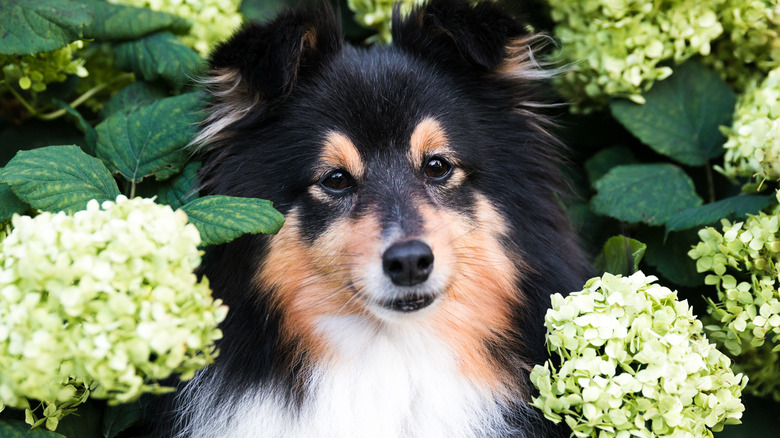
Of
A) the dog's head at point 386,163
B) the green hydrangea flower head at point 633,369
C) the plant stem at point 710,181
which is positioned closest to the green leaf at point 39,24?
the dog's head at point 386,163

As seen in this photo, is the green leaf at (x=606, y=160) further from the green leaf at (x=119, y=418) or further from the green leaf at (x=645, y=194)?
the green leaf at (x=119, y=418)

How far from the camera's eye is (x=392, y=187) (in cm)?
248

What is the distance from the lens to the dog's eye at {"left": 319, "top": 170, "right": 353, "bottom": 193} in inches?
100.0

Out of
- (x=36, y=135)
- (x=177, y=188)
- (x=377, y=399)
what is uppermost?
(x=177, y=188)

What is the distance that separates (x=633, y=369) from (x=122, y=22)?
251cm

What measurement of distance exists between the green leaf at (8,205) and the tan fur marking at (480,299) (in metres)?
1.44

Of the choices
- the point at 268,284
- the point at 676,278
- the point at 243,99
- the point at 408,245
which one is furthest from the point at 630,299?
the point at 243,99

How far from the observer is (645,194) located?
314 centimetres

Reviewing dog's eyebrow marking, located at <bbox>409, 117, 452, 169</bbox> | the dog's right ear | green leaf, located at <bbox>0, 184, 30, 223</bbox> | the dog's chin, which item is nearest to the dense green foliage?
green leaf, located at <bbox>0, 184, 30, 223</bbox>

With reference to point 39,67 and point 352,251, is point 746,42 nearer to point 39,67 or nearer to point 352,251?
point 352,251

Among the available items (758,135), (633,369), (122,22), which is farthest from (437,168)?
(122,22)

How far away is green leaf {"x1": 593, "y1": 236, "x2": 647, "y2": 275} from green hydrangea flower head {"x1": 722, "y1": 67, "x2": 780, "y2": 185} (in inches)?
20.4

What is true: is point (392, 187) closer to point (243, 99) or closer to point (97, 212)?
point (243, 99)

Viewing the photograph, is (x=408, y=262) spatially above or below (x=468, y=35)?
below
